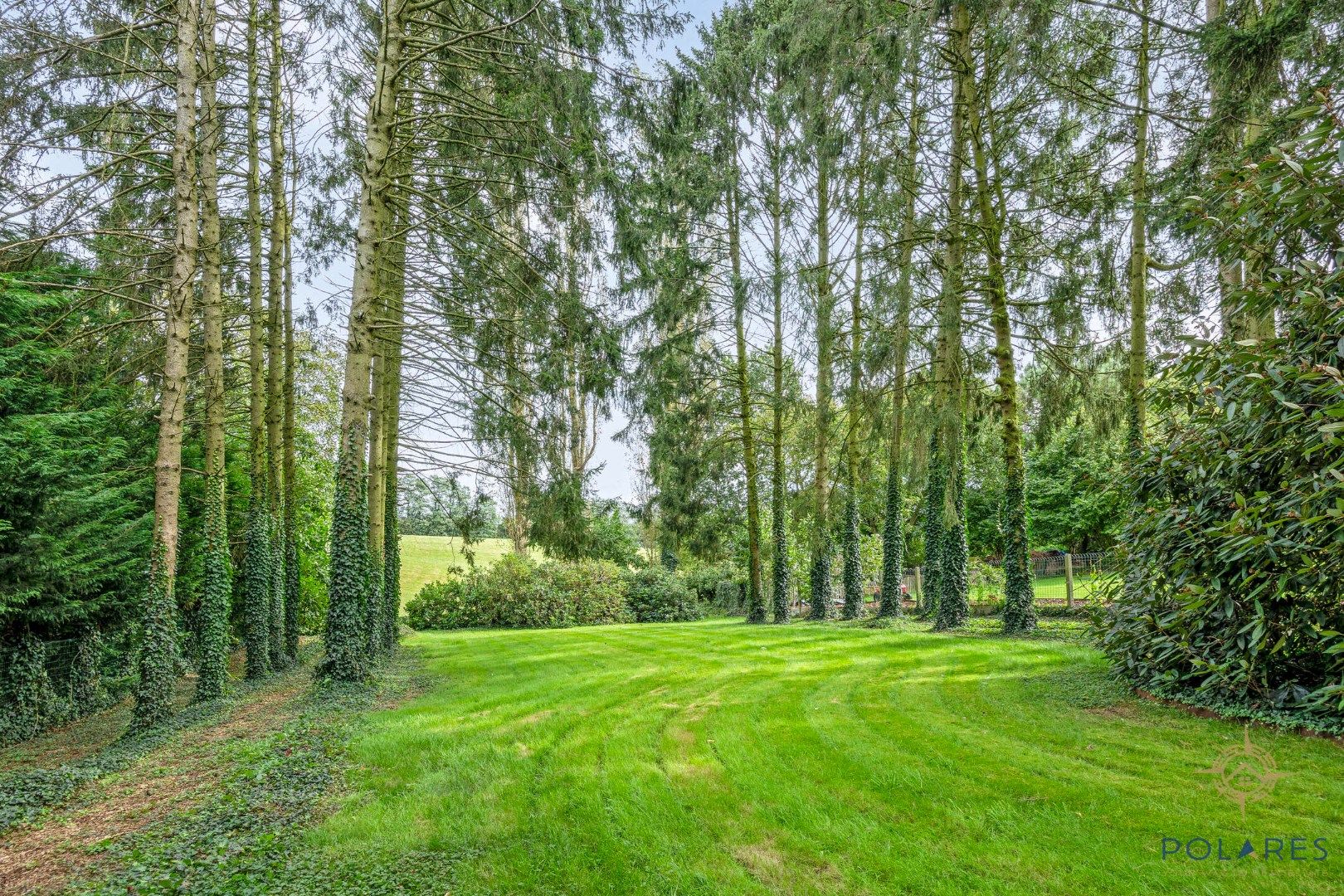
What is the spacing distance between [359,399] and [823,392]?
8.93 meters

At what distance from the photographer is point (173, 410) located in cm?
716

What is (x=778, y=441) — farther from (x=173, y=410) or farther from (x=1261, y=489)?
(x=173, y=410)

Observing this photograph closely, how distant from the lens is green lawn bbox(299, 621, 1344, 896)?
9.74ft

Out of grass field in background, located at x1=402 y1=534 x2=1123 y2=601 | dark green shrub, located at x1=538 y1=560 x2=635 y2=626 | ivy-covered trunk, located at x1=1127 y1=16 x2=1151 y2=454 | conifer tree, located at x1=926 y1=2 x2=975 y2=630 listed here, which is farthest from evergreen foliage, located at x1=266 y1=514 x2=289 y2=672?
ivy-covered trunk, located at x1=1127 y1=16 x2=1151 y2=454

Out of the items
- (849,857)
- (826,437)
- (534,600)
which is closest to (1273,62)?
(849,857)

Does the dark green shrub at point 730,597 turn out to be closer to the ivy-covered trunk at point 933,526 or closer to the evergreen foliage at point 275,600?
the ivy-covered trunk at point 933,526

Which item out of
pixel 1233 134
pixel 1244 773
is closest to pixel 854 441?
pixel 1233 134

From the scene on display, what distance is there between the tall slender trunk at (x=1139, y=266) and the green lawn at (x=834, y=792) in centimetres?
478

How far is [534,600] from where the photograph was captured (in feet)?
62.6

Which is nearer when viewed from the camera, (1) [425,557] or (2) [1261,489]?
(2) [1261,489]

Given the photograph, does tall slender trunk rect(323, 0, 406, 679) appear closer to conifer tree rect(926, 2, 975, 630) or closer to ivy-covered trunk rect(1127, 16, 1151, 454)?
conifer tree rect(926, 2, 975, 630)

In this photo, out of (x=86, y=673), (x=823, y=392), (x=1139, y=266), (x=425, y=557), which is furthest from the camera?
(x=425, y=557)

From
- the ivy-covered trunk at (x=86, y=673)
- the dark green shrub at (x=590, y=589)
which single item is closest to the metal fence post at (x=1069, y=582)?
the dark green shrub at (x=590, y=589)

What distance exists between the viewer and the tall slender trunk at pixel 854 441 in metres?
10.2
